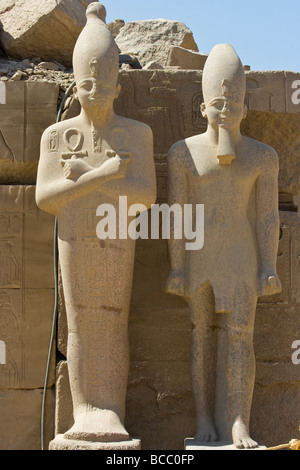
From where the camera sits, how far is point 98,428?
4891 mm

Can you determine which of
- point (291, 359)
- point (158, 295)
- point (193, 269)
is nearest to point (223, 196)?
point (193, 269)

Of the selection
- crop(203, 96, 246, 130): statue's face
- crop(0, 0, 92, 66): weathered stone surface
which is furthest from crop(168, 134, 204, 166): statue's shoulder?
crop(0, 0, 92, 66): weathered stone surface

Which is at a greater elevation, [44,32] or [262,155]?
[44,32]

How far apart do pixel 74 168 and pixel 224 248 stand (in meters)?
1.05

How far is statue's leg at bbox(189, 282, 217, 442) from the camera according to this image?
16.9 ft

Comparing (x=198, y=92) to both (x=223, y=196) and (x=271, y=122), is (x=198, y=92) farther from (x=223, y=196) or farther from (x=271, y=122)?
(x=223, y=196)

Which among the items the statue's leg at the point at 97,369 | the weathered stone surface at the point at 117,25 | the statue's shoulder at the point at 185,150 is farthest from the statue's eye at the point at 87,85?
the weathered stone surface at the point at 117,25

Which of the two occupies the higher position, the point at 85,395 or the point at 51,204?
the point at 51,204

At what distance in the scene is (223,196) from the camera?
517 cm

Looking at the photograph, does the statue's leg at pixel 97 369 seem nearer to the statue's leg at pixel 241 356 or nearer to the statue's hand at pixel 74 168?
the statue's leg at pixel 241 356

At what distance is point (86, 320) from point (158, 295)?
890 mm

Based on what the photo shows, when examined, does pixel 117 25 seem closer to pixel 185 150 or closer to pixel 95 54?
pixel 95 54

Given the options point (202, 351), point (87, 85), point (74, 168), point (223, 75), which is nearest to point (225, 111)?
point (223, 75)

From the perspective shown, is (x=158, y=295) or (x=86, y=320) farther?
(x=158, y=295)
